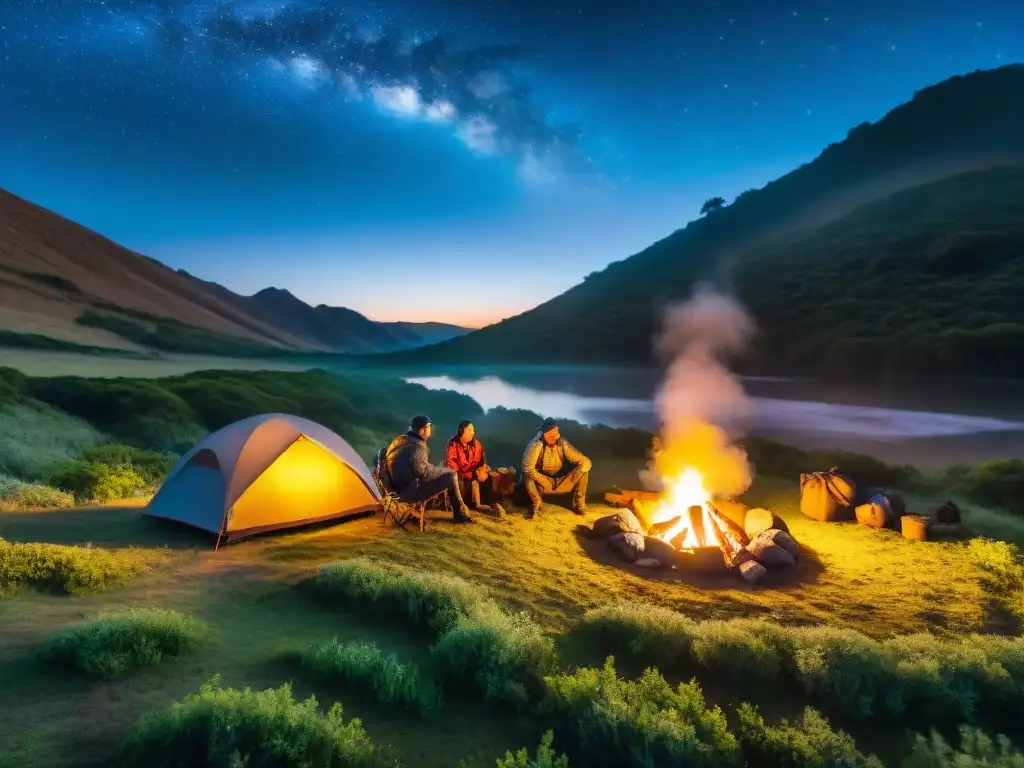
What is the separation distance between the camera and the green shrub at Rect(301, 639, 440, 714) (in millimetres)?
5059

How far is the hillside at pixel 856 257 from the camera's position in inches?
3095

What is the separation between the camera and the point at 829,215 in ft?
458

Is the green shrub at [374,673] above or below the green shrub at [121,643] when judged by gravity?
below

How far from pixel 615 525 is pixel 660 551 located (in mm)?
1240

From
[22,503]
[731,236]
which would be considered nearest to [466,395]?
[22,503]

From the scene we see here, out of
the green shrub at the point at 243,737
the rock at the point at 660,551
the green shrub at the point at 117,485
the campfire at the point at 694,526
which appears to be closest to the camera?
the green shrub at the point at 243,737

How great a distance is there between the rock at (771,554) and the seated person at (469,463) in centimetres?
486

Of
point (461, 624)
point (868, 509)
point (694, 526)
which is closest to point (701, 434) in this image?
point (868, 509)

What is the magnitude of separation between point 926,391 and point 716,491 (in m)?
62.1

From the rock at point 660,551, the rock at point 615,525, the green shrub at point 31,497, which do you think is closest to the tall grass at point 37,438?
the green shrub at point 31,497

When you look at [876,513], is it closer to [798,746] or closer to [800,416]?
[798,746]

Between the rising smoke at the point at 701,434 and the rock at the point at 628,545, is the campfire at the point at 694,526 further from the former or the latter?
the rising smoke at the point at 701,434

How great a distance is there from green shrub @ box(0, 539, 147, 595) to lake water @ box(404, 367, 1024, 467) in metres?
26.6

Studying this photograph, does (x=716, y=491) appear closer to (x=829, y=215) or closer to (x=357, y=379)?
(x=357, y=379)
